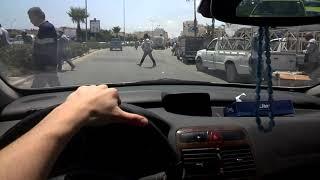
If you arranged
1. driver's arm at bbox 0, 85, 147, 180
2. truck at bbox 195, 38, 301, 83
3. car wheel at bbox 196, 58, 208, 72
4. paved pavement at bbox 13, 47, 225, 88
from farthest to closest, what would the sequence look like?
car wheel at bbox 196, 58, 208, 72 → paved pavement at bbox 13, 47, 225, 88 → truck at bbox 195, 38, 301, 83 → driver's arm at bbox 0, 85, 147, 180

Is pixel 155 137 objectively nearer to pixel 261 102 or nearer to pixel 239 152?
pixel 239 152

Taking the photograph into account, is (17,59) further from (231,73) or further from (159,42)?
(231,73)

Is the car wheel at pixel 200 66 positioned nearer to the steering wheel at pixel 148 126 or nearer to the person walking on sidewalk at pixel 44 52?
the person walking on sidewalk at pixel 44 52

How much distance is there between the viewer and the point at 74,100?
195 cm

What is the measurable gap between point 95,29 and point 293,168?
6.73 ft

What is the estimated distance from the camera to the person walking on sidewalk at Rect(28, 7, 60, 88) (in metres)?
4.05

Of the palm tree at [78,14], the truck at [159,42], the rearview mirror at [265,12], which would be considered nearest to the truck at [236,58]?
the truck at [159,42]

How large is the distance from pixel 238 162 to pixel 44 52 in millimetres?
2311

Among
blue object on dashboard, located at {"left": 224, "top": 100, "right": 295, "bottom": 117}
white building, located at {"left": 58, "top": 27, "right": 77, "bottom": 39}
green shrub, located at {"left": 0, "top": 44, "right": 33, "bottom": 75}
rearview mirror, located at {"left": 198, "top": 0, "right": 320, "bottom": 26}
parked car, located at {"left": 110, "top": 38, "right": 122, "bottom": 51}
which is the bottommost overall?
blue object on dashboard, located at {"left": 224, "top": 100, "right": 295, "bottom": 117}

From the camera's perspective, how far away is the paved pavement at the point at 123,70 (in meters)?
4.36

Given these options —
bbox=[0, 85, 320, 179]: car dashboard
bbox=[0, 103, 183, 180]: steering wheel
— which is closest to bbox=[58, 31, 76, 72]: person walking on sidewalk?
bbox=[0, 85, 320, 179]: car dashboard

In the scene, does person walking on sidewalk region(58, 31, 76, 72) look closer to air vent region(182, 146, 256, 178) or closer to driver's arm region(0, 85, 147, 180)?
air vent region(182, 146, 256, 178)

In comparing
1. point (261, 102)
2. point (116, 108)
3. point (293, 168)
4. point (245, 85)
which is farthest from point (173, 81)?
point (116, 108)

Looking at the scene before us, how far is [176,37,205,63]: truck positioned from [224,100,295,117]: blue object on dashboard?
1.12m
